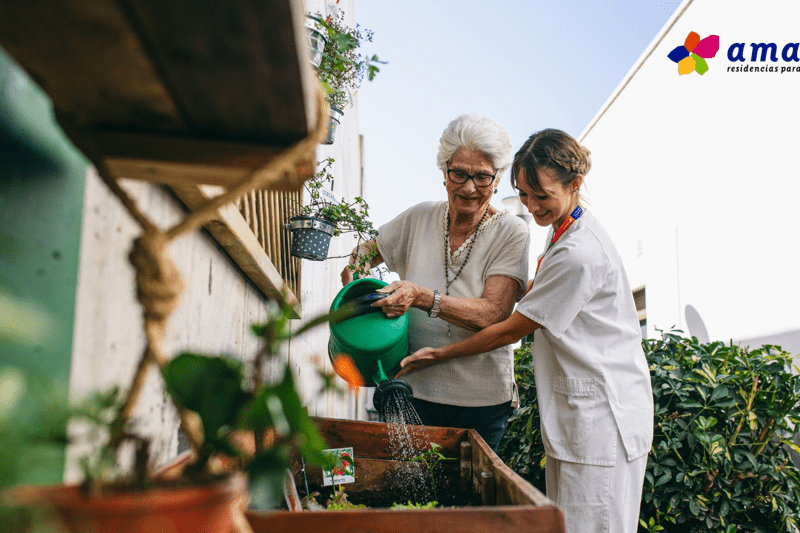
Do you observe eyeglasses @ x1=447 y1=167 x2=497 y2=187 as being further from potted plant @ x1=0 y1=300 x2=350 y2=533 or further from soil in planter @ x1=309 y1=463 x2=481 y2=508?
potted plant @ x1=0 y1=300 x2=350 y2=533

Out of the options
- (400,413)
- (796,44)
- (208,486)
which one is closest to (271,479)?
(208,486)

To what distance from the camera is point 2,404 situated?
499 millimetres

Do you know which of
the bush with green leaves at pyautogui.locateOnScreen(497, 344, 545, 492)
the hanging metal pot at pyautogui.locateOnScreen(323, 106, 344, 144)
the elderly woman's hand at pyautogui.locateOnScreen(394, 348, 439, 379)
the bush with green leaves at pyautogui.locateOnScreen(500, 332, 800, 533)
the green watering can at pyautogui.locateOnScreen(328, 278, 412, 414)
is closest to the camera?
the green watering can at pyautogui.locateOnScreen(328, 278, 412, 414)

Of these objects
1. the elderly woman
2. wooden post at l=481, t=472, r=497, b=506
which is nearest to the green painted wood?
wooden post at l=481, t=472, r=497, b=506

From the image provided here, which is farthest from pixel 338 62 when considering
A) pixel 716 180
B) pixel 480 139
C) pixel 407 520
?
pixel 716 180

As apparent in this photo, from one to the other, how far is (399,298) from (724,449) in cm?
181

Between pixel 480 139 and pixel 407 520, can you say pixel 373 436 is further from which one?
pixel 480 139

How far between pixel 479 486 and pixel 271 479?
1.10 meters

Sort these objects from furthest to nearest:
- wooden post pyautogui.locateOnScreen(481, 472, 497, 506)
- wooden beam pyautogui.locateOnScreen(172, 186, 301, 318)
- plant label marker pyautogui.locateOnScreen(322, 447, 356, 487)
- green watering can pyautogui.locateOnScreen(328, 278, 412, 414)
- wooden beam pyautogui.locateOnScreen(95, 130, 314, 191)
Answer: green watering can pyautogui.locateOnScreen(328, 278, 412, 414)
plant label marker pyautogui.locateOnScreen(322, 447, 356, 487)
wooden post pyautogui.locateOnScreen(481, 472, 497, 506)
wooden beam pyautogui.locateOnScreen(172, 186, 301, 318)
wooden beam pyautogui.locateOnScreen(95, 130, 314, 191)

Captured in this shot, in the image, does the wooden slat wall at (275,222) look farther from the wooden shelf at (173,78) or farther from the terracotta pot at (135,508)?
the terracotta pot at (135,508)

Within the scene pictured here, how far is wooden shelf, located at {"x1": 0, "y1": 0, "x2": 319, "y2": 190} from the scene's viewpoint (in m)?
0.41

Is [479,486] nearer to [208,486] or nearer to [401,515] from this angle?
[401,515]

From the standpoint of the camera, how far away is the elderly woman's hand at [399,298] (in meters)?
1.79

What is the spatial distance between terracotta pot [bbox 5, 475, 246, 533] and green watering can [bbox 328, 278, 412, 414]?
135 cm
